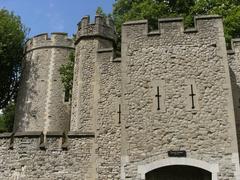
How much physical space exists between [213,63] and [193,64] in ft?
1.81

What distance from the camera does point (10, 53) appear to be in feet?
67.3

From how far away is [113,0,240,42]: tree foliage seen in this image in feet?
51.8

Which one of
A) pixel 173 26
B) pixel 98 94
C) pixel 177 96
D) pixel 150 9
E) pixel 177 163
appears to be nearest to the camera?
pixel 177 163

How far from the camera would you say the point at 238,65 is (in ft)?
40.2

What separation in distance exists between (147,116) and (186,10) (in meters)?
10.6

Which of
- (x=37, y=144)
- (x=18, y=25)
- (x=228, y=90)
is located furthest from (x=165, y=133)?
(x=18, y=25)

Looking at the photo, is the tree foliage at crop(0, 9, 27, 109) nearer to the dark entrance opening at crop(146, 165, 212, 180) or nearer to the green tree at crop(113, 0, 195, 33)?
the green tree at crop(113, 0, 195, 33)

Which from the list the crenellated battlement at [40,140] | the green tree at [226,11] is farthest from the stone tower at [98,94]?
the green tree at [226,11]

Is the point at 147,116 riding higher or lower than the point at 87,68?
lower

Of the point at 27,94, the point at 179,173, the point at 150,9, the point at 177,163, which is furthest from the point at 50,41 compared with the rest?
the point at 177,163

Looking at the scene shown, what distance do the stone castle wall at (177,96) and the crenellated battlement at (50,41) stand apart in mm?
9977

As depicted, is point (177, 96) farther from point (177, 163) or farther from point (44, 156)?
point (44, 156)

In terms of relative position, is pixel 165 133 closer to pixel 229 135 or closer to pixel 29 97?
pixel 229 135

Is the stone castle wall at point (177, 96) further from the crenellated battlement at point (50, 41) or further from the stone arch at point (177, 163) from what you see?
the crenellated battlement at point (50, 41)
